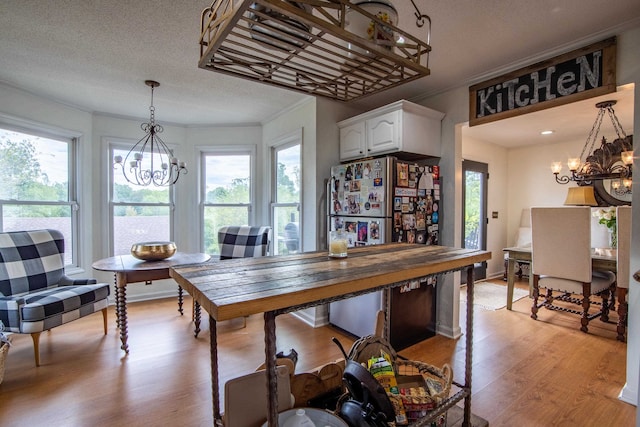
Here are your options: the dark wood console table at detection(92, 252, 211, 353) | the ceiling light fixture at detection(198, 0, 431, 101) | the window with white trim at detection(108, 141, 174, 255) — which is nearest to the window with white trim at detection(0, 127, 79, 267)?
the window with white trim at detection(108, 141, 174, 255)

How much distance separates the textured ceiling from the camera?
1787 mm

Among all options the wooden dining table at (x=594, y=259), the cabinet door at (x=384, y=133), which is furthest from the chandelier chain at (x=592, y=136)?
the cabinet door at (x=384, y=133)

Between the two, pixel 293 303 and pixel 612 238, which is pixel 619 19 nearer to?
pixel 293 303

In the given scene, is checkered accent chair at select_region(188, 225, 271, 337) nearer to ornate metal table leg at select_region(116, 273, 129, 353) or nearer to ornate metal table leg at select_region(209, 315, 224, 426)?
ornate metal table leg at select_region(116, 273, 129, 353)

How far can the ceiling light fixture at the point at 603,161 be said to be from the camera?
3.55m

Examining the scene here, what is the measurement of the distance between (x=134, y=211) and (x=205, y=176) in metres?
1.00

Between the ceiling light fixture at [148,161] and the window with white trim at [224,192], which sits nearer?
the ceiling light fixture at [148,161]

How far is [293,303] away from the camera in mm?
826

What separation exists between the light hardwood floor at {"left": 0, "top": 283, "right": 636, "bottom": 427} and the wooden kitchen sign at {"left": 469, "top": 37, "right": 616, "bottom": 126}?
6.48 ft

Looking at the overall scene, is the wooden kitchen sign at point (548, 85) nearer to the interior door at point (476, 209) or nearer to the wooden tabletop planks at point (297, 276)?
the wooden tabletop planks at point (297, 276)

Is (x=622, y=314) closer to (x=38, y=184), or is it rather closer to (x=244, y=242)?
(x=244, y=242)

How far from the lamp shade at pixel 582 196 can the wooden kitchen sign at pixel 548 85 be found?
293cm

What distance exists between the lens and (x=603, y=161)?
4.20m

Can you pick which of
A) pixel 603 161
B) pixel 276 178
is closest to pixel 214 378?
pixel 276 178
